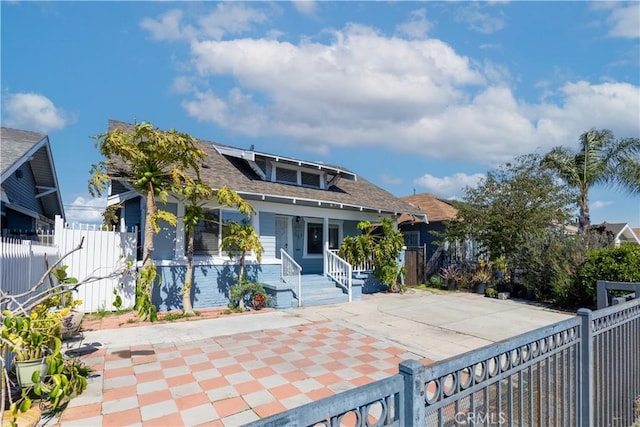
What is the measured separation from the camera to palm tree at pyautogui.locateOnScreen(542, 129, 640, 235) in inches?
675

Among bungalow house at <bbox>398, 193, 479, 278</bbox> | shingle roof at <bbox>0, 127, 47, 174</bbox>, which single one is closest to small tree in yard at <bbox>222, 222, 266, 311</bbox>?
shingle roof at <bbox>0, 127, 47, 174</bbox>

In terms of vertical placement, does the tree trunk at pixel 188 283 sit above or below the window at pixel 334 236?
below

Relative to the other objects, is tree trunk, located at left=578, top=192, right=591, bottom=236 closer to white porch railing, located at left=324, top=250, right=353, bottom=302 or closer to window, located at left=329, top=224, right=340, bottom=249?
window, located at left=329, top=224, right=340, bottom=249

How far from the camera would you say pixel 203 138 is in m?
14.6

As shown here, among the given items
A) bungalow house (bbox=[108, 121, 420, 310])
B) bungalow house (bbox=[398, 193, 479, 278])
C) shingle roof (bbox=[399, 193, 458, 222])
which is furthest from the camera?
shingle roof (bbox=[399, 193, 458, 222])

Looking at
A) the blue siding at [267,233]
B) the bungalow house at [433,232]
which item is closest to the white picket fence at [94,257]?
the blue siding at [267,233]

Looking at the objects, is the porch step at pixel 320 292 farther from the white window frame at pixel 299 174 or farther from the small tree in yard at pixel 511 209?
the small tree in yard at pixel 511 209

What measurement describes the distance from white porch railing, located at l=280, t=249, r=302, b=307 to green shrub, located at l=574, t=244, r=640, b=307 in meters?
8.34

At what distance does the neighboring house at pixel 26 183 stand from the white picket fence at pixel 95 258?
159 centimetres

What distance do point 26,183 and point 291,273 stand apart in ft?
35.6

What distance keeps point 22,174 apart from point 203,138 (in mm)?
6440

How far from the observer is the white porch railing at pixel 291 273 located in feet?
35.4

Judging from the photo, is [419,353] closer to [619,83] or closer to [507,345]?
[507,345]

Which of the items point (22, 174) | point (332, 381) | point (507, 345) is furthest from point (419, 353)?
point (22, 174)
